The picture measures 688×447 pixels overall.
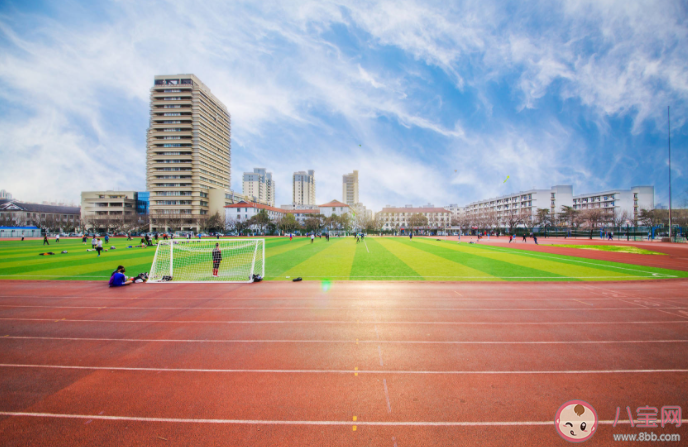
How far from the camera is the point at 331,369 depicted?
5.05 metres

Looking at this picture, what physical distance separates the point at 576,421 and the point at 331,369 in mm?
3830

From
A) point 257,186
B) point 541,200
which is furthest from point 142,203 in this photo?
point 541,200

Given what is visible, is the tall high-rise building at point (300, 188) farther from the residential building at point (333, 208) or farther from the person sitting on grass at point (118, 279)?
the person sitting on grass at point (118, 279)

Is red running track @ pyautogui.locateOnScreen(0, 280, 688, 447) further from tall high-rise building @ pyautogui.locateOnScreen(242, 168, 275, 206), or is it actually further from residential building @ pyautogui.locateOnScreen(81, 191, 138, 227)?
tall high-rise building @ pyautogui.locateOnScreen(242, 168, 275, 206)

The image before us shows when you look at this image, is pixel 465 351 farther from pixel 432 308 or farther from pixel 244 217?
pixel 244 217

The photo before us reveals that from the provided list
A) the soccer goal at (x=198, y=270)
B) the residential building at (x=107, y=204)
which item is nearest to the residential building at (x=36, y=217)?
the residential building at (x=107, y=204)

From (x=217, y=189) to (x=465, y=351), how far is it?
3998 inches

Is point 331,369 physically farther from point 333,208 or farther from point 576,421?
point 333,208

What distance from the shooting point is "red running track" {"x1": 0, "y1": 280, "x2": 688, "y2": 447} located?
143 inches

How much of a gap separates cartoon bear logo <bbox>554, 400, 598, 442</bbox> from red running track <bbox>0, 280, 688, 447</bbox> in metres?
0.11

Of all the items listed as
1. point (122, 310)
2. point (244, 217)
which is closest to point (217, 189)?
point (244, 217)

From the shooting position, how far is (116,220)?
7888cm

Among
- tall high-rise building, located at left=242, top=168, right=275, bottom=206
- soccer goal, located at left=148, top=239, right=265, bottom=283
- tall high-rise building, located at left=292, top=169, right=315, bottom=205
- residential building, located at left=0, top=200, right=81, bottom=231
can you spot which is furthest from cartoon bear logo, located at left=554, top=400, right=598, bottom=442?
tall high-rise building, located at left=292, top=169, right=315, bottom=205

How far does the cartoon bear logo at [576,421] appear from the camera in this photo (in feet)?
11.9
